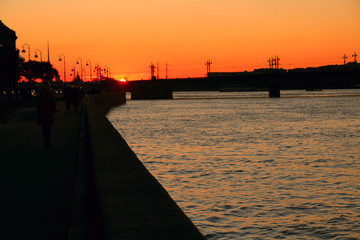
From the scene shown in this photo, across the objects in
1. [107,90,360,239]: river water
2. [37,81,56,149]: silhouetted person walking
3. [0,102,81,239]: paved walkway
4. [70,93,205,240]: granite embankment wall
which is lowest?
[107,90,360,239]: river water

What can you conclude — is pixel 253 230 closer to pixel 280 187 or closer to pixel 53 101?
pixel 280 187

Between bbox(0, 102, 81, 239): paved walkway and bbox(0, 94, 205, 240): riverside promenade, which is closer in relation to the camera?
bbox(0, 94, 205, 240): riverside promenade

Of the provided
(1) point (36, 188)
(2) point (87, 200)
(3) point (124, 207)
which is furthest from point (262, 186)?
(3) point (124, 207)

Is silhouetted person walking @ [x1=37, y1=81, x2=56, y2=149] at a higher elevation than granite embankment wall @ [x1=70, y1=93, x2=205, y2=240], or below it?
higher

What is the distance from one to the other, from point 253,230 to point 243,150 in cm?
1580

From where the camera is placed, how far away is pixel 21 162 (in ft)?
43.7

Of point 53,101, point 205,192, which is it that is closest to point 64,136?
point 53,101

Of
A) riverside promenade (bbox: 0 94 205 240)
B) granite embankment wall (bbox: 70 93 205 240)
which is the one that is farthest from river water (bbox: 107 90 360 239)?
riverside promenade (bbox: 0 94 205 240)

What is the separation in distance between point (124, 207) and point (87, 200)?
86.7 inches

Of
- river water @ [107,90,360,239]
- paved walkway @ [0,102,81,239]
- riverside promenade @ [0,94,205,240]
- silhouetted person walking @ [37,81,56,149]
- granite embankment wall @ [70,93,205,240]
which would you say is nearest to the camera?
granite embankment wall @ [70,93,205,240]

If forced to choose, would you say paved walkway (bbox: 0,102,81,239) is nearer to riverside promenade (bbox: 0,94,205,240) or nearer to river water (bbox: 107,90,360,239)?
riverside promenade (bbox: 0,94,205,240)

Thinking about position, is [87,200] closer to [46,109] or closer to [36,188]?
[36,188]

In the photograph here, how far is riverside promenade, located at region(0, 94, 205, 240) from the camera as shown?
5.63 meters

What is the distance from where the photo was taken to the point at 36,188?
9.74m
